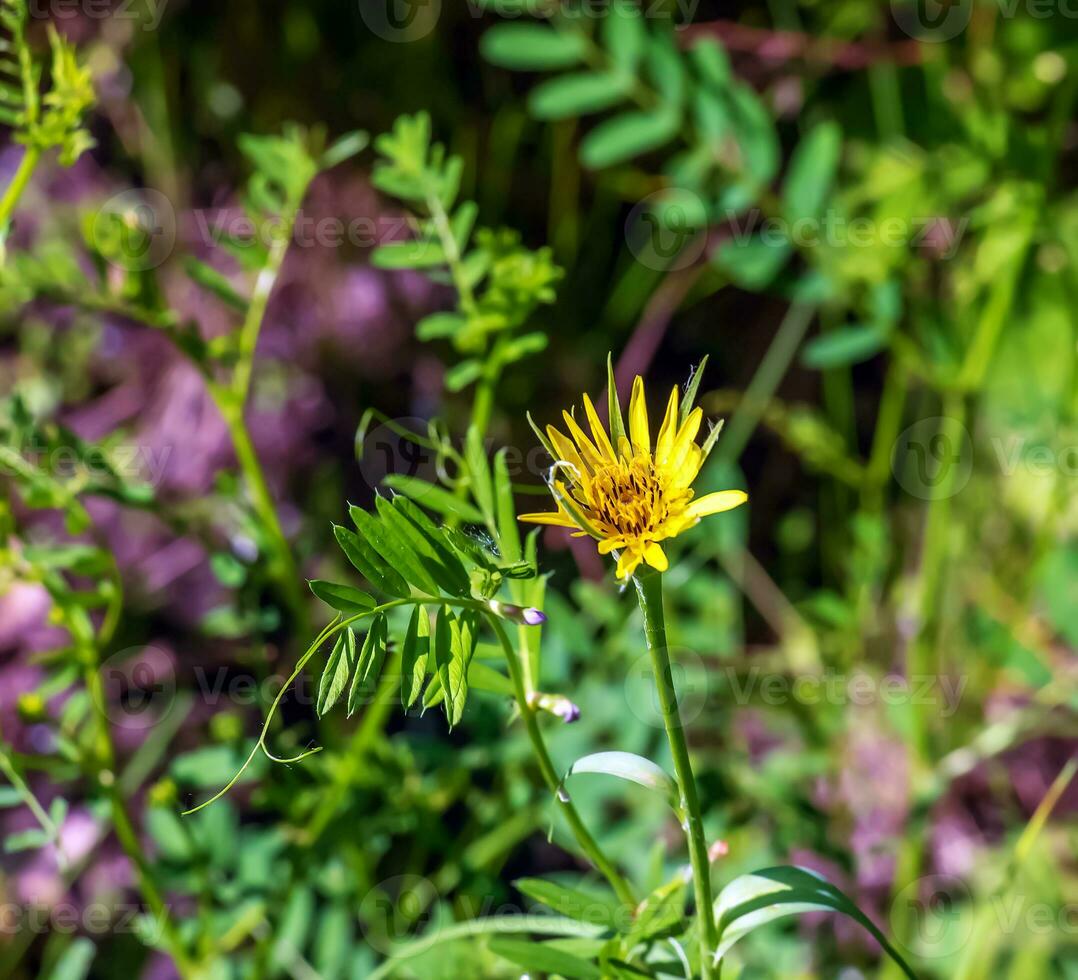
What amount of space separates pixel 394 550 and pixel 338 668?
0.27ft

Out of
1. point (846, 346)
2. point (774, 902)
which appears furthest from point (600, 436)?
point (846, 346)

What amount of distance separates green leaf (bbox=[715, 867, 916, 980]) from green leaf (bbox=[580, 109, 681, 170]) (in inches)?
47.2

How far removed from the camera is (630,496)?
791mm

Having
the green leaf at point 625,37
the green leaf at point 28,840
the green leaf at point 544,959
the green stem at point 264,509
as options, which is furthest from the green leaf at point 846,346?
the green leaf at point 28,840

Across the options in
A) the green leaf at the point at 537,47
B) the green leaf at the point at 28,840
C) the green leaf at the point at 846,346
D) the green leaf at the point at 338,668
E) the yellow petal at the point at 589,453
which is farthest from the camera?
the green leaf at the point at 537,47

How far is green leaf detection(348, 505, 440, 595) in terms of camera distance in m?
0.72

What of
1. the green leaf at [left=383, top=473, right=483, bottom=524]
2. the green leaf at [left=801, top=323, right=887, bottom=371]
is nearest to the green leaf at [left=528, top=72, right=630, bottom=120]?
the green leaf at [left=801, top=323, right=887, bottom=371]

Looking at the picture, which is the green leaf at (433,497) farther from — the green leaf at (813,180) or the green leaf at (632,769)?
the green leaf at (813,180)

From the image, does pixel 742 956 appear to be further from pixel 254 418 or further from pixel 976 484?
pixel 254 418

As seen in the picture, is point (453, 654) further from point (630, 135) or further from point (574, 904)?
point (630, 135)

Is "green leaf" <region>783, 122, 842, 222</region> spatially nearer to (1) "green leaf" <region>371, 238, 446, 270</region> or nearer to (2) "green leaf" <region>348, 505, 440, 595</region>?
(1) "green leaf" <region>371, 238, 446, 270</region>

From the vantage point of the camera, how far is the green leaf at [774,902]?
0.82 metres

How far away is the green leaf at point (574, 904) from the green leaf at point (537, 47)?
131 cm

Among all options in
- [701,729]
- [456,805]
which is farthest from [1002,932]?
[456,805]
